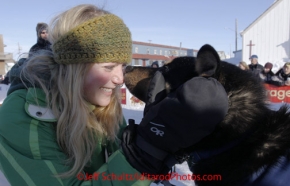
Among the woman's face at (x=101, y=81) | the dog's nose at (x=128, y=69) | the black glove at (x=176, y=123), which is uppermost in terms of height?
the dog's nose at (x=128, y=69)

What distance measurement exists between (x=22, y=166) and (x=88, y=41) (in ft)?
2.42

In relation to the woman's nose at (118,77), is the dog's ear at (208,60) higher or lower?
higher

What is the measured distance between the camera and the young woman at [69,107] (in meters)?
1.25

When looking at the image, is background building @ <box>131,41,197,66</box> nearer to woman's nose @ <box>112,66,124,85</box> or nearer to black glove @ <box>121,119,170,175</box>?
woman's nose @ <box>112,66,124,85</box>

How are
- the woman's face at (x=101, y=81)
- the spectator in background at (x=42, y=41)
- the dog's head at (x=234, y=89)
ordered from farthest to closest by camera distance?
the spectator in background at (x=42, y=41), the woman's face at (x=101, y=81), the dog's head at (x=234, y=89)

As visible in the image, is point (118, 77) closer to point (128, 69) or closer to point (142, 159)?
point (128, 69)

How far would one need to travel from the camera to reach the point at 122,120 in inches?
79.0

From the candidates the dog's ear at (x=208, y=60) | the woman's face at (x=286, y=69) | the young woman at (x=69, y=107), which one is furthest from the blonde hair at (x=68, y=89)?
the woman's face at (x=286, y=69)

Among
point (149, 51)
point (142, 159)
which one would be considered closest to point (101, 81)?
point (142, 159)

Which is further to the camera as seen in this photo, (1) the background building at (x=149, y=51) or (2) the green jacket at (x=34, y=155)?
(1) the background building at (x=149, y=51)

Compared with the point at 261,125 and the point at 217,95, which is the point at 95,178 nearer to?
the point at 217,95

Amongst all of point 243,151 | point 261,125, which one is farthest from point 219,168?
point 261,125

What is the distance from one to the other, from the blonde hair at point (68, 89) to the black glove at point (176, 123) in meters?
0.38

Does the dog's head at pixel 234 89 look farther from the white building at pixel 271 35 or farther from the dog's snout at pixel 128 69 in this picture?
the white building at pixel 271 35
